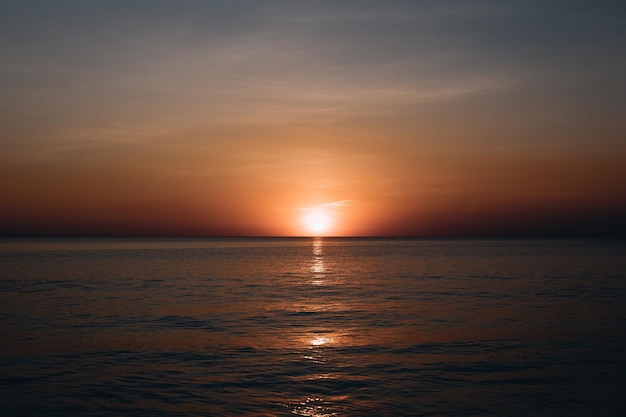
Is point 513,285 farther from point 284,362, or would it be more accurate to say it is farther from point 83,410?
point 83,410

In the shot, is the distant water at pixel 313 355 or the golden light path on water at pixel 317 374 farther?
the distant water at pixel 313 355

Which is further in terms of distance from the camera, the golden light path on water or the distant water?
the distant water

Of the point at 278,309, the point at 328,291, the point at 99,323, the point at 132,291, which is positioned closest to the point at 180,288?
the point at 132,291

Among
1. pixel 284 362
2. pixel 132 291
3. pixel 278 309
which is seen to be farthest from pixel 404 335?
pixel 132 291

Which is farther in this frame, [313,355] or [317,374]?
[313,355]

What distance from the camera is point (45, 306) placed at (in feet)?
130

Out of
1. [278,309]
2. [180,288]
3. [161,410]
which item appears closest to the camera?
[161,410]

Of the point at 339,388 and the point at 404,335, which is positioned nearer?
the point at 339,388

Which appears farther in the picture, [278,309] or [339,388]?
[278,309]

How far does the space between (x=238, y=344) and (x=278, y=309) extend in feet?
42.1

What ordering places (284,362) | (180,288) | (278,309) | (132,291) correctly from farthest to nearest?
(180,288), (132,291), (278,309), (284,362)

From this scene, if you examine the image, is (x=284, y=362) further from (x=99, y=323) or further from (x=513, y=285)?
(x=513, y=285)

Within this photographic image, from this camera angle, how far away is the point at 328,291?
52688mm

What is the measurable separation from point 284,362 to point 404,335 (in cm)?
830
